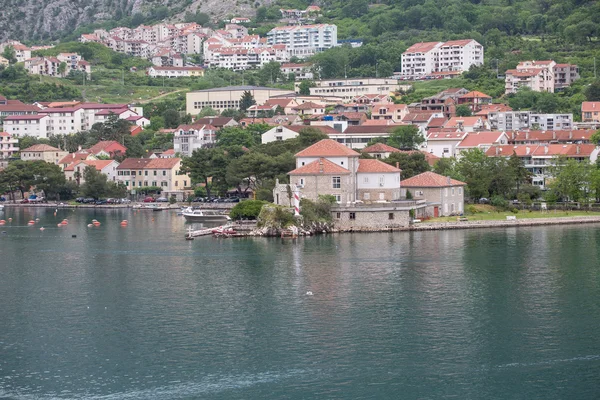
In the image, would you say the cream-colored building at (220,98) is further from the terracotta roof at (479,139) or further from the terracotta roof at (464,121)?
the terracotta roof at (479,139)

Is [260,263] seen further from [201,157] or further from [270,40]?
[270,40]

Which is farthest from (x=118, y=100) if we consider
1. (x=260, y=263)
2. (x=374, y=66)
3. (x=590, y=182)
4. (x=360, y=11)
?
(x=260, y=263)

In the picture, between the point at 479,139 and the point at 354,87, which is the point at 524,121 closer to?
the point at 479,139

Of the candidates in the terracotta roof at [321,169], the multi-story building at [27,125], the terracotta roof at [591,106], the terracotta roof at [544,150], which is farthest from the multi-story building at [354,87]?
the terracotta roof at [321,169]

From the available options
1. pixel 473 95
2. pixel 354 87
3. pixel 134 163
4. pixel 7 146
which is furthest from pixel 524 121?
pixel 7 146

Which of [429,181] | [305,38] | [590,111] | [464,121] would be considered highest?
[305,38]
